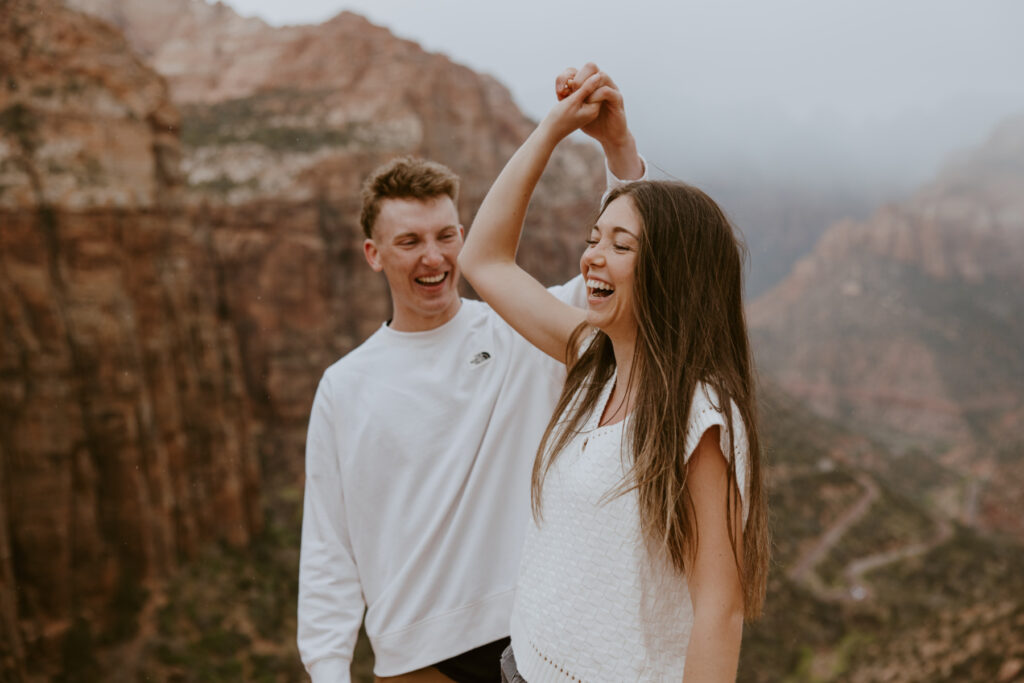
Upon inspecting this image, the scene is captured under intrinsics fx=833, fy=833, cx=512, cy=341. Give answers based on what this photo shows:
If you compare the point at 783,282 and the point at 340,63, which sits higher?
the point at 340,63

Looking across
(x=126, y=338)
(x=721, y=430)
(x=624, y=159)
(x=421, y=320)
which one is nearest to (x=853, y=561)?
(x=126, y=338)

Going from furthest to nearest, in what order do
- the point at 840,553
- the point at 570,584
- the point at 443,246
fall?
the point at 840,553 < the point at 443,246 < the point at 570,584

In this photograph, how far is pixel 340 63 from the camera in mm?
41594

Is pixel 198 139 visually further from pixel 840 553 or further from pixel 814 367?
pixel 814 367

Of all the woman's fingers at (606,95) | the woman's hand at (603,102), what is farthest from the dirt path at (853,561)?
the woman's fingers at (606,95)

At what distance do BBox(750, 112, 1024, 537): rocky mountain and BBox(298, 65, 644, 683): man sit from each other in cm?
6198

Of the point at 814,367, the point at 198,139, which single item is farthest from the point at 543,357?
the point at 814,367

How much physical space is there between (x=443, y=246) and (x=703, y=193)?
4.67 ft

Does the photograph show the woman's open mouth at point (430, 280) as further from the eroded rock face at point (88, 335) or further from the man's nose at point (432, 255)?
the eroded rock face at point (88, 335)

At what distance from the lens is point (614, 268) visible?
7.60 ft

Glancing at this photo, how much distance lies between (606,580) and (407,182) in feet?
6.43

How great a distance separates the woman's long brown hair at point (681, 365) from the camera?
2.05 meters

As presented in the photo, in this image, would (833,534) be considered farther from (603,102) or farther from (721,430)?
(721,430)

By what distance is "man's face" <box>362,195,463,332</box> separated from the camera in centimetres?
344
